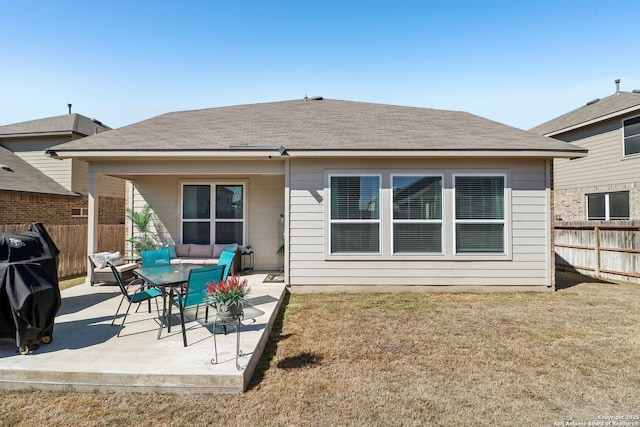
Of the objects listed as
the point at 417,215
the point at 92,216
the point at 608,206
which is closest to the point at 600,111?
the point at 608,206

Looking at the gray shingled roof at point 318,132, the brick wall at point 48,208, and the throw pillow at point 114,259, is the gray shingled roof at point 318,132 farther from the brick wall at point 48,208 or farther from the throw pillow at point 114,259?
the brick wall at point 48,208

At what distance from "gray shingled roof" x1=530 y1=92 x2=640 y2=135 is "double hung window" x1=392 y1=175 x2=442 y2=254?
9.55 m

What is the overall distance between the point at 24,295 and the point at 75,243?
6.86 metres

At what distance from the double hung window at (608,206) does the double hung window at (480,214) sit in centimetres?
829

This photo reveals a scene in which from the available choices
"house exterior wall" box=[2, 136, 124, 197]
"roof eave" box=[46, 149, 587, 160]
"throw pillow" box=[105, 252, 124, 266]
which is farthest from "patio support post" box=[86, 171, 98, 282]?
"house exterior wall" box=[2, 136, 124, 197]

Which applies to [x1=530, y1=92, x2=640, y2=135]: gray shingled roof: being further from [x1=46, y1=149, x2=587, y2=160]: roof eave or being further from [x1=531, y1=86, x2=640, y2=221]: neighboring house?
[x1=46, y1=149, x2=587, y2=160]: roof eave

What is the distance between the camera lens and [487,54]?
994cm

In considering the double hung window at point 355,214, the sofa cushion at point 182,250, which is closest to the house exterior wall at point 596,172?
the double hung window at point 355,214

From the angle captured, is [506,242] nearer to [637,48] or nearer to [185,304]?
[185,304]

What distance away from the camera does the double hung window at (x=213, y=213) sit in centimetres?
848

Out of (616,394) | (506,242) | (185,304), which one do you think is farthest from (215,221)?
(616,394)

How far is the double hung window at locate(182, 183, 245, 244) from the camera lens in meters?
8.48

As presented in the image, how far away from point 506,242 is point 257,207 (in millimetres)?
6045

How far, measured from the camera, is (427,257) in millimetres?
6840
